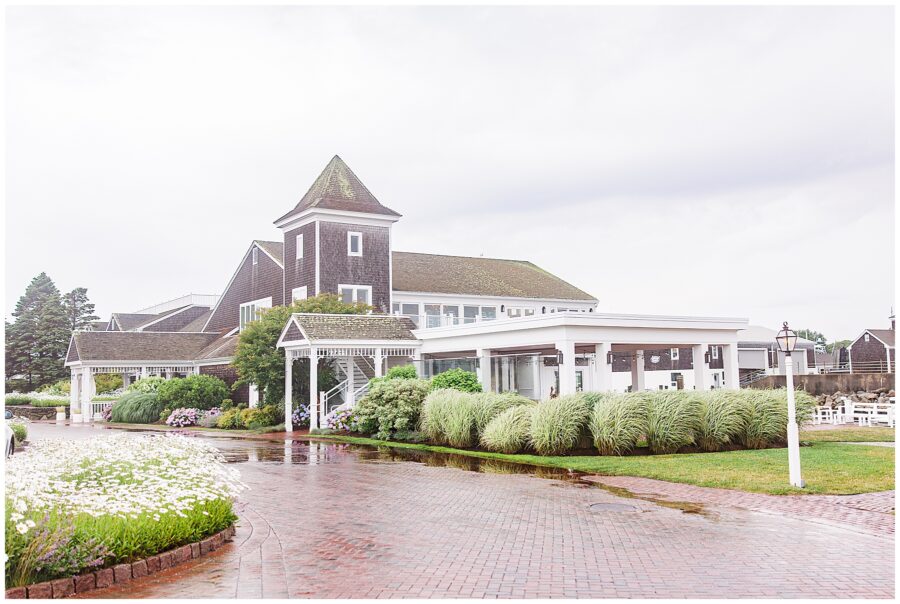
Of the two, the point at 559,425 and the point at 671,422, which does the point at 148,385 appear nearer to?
the point at 559,425

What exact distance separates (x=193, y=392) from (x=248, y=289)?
7901mm

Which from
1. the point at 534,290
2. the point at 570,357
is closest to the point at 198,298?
the point at 534,290

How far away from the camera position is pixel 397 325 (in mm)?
31938

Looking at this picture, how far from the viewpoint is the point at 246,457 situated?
2000 cm

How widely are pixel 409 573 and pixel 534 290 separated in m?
38.6

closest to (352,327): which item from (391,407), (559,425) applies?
(391,407)

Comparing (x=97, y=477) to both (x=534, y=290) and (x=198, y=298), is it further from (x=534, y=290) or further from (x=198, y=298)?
(x=198, y=298)

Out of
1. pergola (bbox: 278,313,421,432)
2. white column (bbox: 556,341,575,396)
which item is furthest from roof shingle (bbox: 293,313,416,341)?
white column (bbox: 556,341,575,396)

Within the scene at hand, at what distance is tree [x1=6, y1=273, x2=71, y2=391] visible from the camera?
63.9 metres

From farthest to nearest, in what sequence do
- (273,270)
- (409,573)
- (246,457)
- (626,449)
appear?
(273,270)
(246,457)
(626,449)
(409,573)

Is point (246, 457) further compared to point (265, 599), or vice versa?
point (246, 457)

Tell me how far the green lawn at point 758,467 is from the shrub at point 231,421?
1476cm

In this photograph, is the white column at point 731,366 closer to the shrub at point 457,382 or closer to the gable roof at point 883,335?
the shrub at point 457,382

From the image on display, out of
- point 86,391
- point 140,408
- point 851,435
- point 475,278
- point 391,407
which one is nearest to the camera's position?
point 851,435
